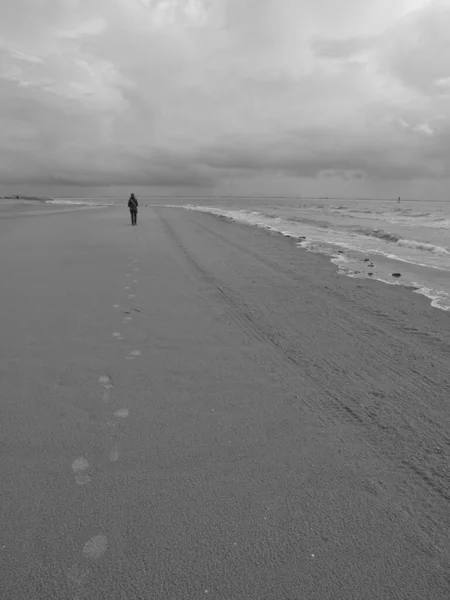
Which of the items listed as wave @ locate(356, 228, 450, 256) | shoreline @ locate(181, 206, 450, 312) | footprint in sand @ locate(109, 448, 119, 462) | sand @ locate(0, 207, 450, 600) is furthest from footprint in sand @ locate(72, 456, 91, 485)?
wave @ locate(356, 228, 450, 256)

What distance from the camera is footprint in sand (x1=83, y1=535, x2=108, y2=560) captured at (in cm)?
220

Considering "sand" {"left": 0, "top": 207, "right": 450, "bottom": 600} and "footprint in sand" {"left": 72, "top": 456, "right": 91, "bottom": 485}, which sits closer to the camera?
"sand" {"left": 0, "top": 207, "right": 450, "bottom": 600}

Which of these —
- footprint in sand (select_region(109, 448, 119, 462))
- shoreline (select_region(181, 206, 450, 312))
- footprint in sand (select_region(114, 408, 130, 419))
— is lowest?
footprint in sand (select_region(109, 448, 119, 462))

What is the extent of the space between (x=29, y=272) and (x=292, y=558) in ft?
31.8

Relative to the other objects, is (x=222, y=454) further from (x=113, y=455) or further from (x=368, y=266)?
(x=368, y=266)

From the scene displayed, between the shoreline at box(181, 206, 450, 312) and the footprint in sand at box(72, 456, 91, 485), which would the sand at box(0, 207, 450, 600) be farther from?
the shoreline at box(181, 206, 450, 312)

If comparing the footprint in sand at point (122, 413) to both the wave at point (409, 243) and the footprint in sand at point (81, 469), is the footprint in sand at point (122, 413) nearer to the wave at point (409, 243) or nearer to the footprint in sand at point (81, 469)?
the footprint in sand at point (81, 469)

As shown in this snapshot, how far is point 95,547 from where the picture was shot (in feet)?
7.37

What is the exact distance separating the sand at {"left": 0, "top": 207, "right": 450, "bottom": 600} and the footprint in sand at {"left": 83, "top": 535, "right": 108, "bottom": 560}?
0.04 ft

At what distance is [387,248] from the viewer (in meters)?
17.3

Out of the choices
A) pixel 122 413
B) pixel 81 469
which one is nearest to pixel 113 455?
pixel 81 469

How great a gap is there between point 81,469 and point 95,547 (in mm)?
757

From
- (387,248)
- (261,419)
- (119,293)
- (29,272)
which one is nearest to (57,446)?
(261,419)

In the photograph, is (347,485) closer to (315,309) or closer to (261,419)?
(261,419)
